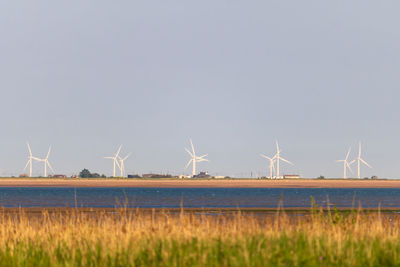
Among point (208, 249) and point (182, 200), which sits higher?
point (182, 200)

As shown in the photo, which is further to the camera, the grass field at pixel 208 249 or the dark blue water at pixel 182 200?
the dark blue water at pixel 182 200

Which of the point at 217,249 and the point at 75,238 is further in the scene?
the point at 75,238

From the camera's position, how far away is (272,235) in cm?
2047

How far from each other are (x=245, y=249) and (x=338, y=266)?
7.46 ft

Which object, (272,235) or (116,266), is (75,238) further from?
(272,235)

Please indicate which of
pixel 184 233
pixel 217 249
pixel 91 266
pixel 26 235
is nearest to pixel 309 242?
pixel 217 249

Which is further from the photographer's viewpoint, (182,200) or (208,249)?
(182,200)

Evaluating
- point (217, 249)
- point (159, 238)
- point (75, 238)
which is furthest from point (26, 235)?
point (217, 249)

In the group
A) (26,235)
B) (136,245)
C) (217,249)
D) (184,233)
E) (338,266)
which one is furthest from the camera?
(26,235)

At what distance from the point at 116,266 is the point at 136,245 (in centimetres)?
157

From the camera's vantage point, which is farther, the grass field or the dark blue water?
the dark blue water

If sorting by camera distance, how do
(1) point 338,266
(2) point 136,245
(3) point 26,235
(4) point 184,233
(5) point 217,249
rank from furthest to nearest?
(3) point 26,235 < (4) point 184,233 < (2) point 136,245 < (5) point 217,249 < (1) point 338,266

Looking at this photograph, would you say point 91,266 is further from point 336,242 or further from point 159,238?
point 336,242

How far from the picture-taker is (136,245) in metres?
19.5
